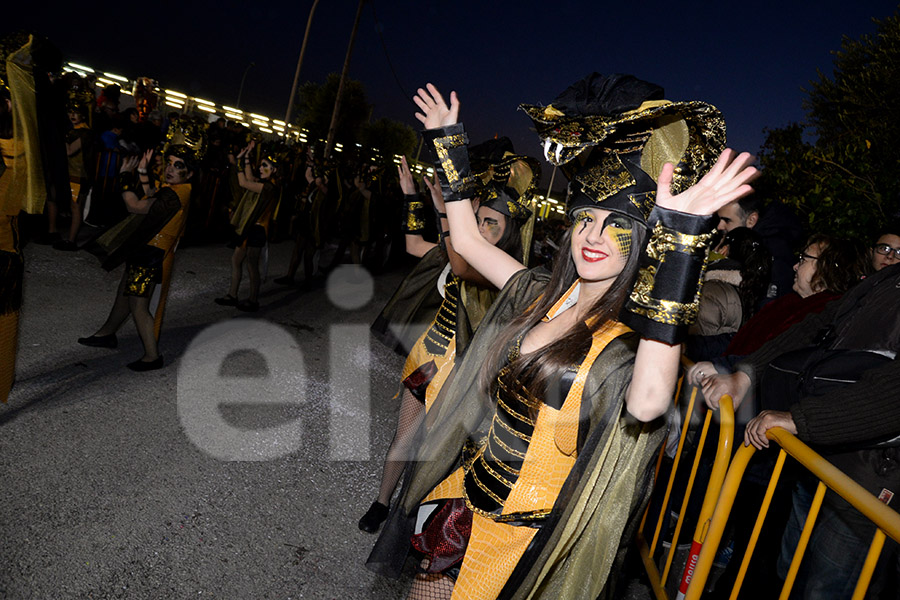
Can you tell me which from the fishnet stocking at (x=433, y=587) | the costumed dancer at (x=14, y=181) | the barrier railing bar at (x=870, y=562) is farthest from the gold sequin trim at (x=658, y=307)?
the costumed dancer at (x=14, y=181)

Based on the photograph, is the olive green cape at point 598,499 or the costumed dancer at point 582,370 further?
the olive green cape at point 598,499

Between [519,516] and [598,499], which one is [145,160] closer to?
[519,516]

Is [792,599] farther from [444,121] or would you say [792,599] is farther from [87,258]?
[87,258]

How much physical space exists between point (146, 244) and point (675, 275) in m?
4.82

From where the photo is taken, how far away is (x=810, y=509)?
203cm

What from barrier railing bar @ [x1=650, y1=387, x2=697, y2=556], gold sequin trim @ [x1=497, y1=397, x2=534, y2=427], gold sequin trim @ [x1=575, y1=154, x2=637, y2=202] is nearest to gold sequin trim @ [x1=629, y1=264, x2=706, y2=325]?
gold sequin trim @ [x1=575, y1=154, x2=637, y2=202]

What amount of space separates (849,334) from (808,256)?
3.49ft

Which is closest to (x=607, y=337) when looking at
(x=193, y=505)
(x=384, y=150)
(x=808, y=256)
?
(x=808, y=256)

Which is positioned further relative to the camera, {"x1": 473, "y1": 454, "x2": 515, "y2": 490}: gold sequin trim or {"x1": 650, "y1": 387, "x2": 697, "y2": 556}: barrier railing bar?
{"x1": 650, "y1": 387, "x2": 697, "y2": 556}: barrier railing bar

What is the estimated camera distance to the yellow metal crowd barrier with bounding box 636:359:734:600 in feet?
7.70

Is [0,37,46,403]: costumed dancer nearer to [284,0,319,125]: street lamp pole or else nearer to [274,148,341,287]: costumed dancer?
[274,148,341,287]: costumed dancer

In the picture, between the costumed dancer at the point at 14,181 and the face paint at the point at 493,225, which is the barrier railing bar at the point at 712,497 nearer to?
the face paint at the point at 493,225

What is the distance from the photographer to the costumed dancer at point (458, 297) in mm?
3414

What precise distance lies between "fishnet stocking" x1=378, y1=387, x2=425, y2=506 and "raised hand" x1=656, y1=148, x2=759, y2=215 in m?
2.40
